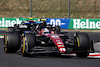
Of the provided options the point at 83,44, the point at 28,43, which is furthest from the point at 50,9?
the point at 28,43

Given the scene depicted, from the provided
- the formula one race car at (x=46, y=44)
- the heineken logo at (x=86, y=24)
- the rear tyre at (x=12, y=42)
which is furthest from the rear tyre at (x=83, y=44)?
the heineken logo at (x=86, y=24)

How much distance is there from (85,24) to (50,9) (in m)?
17.3

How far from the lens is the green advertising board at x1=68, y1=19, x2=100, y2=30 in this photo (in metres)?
29.5

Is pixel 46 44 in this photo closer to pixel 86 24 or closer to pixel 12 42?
pixel 12 42

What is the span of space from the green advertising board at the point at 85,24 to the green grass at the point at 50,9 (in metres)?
15.3

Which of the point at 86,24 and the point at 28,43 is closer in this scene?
the point at 28,43

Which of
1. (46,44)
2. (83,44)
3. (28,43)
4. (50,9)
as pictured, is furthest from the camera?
(50,9)

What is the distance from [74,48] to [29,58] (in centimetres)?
153

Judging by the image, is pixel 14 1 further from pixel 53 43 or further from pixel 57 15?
pixel 53 43

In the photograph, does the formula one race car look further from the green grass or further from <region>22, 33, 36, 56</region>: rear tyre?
the green grass

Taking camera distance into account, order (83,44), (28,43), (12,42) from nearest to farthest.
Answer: (28,43)
(83,44)
(12,42)

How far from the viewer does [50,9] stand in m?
46.6

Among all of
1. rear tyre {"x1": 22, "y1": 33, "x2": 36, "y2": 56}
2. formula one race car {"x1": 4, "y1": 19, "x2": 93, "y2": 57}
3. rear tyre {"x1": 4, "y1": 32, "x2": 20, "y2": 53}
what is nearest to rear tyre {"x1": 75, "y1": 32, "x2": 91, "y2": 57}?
formula one race car {"x1": 4, "y1": 19, "x2": 93, "y2": 57}

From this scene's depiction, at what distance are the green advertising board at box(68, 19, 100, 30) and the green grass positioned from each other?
1534cm
